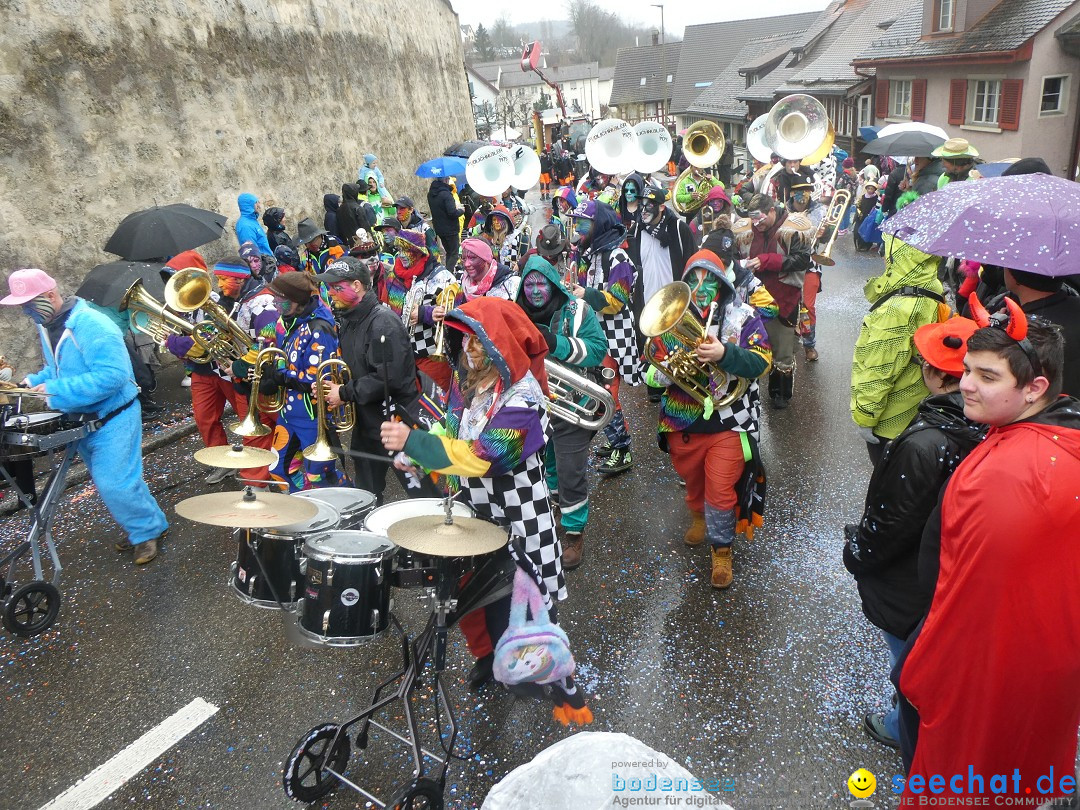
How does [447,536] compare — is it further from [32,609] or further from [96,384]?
[32,609]

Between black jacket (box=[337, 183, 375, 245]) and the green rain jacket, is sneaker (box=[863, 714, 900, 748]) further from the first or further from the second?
black jacket (box=[337, 183, 375, 245])

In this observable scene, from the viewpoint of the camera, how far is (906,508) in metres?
2.58

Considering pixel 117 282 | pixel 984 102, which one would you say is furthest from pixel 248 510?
pixel 984 102

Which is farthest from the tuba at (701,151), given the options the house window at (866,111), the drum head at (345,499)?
the house window at (866,111)

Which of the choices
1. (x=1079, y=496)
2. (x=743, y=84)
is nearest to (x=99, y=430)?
(x=1079, y=496)

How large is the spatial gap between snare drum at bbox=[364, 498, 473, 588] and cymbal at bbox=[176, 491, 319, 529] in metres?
0.26

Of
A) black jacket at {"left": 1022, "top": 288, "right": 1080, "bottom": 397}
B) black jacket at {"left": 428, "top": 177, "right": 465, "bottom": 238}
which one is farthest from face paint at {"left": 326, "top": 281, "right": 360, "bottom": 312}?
black jacket at {"left": 428, "top": 177, "right": 465, "bottom": 238}

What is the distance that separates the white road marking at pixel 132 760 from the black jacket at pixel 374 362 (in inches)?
72.5

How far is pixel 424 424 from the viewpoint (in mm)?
4652

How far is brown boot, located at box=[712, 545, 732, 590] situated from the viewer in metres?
4.32

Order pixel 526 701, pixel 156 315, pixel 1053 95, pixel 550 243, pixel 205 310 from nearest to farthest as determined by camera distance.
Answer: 1. pixel 526 701
2. pixel 156 315
3. pixel 205 310
4. pixel 550 243
5. pixel 1053 95

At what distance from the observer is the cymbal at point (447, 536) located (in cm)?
249

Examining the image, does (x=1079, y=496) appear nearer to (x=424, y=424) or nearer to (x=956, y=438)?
(x=956, y=438)

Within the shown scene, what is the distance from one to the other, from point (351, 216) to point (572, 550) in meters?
8.81
